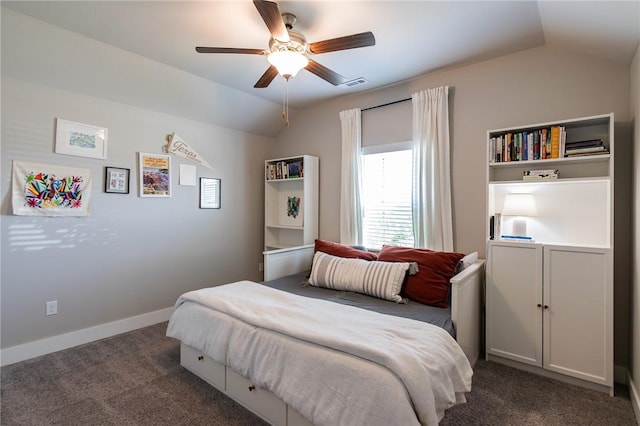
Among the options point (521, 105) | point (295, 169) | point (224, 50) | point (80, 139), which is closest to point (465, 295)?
point (521, 105)

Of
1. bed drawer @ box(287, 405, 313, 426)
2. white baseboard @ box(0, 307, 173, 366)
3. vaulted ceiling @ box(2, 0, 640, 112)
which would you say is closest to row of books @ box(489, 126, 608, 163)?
vaulted ceiling @ box(2, 0, 640, 112)

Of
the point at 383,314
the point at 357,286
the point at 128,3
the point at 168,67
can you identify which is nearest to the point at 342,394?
the point at 383,314

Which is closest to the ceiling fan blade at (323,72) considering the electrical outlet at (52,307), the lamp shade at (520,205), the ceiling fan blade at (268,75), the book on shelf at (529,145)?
the ceiling fan blade at (268,75)

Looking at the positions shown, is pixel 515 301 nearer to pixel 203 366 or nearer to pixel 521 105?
pixel 521 105

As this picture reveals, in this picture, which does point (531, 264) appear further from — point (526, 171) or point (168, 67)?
point (168, 67)

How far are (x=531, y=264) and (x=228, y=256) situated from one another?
131 inches

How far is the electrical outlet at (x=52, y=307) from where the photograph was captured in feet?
8.86

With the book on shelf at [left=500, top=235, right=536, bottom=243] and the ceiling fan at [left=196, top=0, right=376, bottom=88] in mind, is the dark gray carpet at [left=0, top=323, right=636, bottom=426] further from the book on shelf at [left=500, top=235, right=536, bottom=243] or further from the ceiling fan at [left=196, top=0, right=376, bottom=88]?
the ceiling fan at [left=196, top=0, right=376, bottom=88]

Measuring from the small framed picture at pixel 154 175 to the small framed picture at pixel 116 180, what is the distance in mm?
139

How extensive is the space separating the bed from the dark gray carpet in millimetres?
166

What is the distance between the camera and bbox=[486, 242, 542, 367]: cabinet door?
2.31m

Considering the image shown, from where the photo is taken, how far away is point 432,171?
9.98 ft

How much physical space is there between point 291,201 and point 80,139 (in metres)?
2.35

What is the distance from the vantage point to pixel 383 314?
82.5 inches
